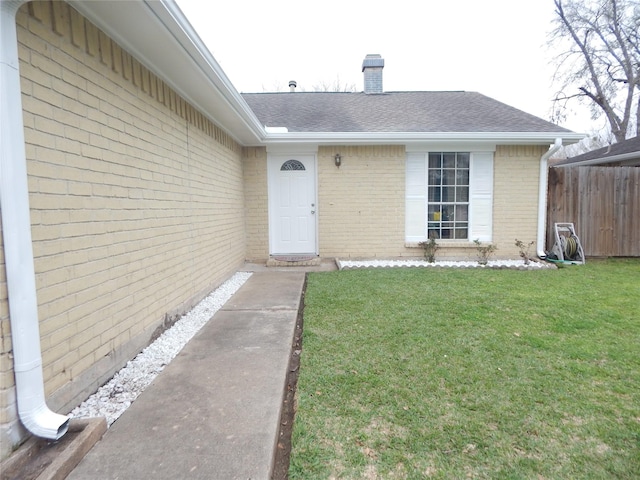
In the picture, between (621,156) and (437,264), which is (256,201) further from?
(621,156)

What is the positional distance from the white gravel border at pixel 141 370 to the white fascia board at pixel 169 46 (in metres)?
2.56

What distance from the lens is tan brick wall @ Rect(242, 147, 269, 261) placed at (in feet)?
24.8

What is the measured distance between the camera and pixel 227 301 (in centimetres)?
473

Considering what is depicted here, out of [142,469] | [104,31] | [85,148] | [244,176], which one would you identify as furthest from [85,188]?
[244,176]

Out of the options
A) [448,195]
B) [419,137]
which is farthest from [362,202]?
[448,195]

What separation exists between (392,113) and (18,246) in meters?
7.91

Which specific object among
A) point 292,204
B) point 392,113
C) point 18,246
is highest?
point 392,113

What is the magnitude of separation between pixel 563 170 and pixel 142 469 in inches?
360

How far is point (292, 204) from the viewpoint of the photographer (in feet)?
25.3

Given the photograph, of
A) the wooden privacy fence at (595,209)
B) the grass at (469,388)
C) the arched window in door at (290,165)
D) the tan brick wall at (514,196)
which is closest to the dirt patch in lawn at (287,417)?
the grass at (469,388)

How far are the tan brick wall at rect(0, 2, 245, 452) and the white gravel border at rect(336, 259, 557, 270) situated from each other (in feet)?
12.0

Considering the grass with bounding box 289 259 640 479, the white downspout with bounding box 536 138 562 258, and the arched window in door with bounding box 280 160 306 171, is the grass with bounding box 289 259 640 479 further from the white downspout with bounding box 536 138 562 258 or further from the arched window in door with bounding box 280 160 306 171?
the arched window in door with bounding box 280 160 306 171

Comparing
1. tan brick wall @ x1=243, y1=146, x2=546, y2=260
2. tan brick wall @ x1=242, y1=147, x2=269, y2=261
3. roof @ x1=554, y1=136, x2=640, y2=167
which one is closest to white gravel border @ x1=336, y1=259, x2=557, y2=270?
tan brick wall @ x1=243, y1=146, x2=546, y2=260

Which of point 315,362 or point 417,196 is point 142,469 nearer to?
point 315,362
